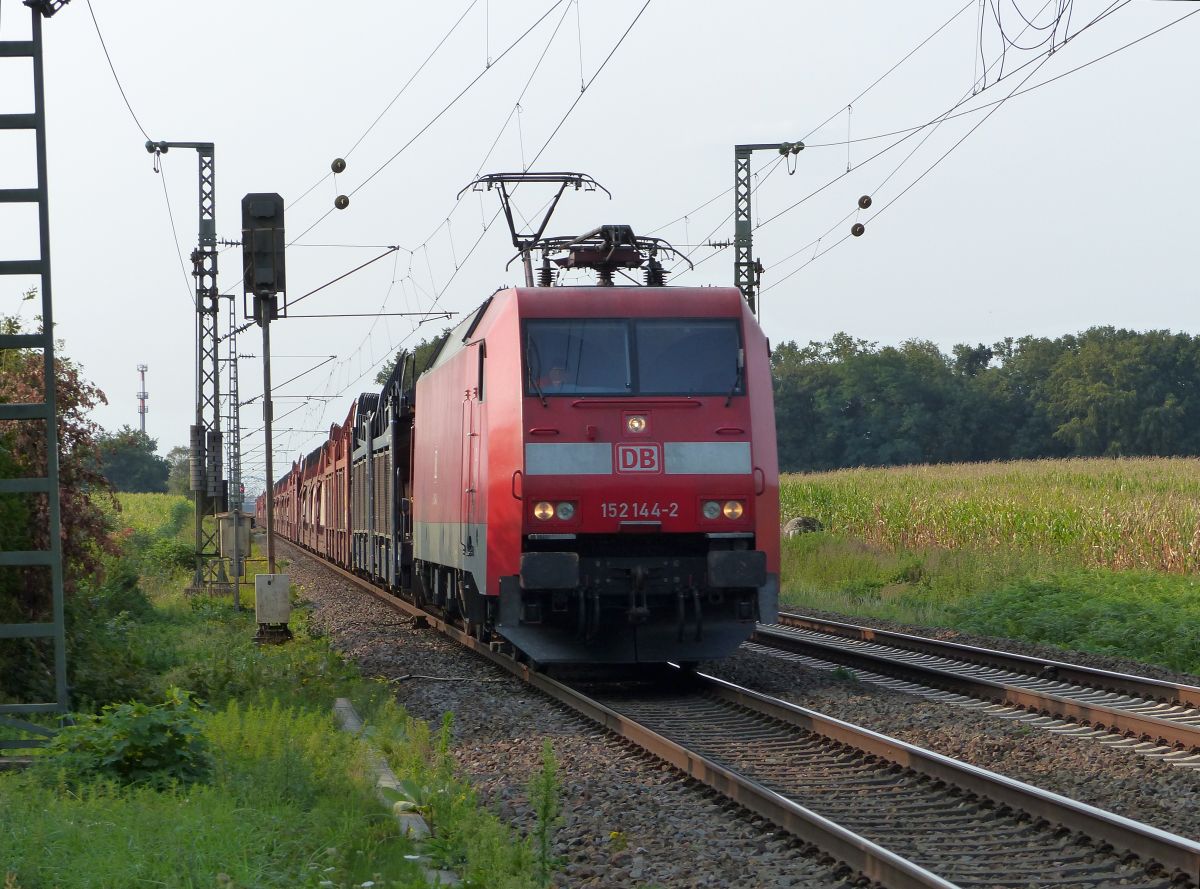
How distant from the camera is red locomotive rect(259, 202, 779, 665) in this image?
11.5 meters

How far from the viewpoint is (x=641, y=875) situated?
616 centimetres

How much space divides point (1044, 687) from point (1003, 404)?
251 feet

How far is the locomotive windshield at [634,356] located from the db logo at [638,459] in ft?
1.72

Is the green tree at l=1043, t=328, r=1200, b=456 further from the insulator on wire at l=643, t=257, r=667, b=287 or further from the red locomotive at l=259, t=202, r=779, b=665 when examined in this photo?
the red locomotive at l=259, t=202, r=779, b=665

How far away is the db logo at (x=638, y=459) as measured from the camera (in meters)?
11.6

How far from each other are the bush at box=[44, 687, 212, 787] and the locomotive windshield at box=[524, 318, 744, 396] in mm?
5017

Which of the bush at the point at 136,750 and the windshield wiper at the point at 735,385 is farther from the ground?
the windshield wiper at the point at 735,385

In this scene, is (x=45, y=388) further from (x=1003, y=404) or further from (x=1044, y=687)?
(x=1003, y=404)

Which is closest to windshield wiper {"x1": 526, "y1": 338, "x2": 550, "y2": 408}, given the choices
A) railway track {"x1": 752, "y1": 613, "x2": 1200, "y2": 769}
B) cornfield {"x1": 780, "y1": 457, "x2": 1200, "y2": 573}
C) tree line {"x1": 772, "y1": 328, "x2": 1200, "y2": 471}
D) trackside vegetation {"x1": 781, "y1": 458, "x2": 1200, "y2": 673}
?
railway track {"x1": 752, "y1": 613, "x2": 1200, "y2": 769}

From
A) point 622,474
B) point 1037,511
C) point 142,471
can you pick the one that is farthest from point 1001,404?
point 622,474

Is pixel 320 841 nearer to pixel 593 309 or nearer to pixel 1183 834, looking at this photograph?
pixel 1183 834

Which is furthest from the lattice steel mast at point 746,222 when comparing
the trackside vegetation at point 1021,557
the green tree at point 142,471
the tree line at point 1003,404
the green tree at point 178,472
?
the green tree at point 142,471

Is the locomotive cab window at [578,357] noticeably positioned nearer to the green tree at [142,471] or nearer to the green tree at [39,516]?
the green tree at [39,516]

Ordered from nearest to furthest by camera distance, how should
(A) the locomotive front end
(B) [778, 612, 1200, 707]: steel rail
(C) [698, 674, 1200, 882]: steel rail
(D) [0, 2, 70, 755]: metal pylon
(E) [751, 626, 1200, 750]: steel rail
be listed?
(C) [698, 674, 1200, 882]: steel rail → (D) [0, 2, 70, 755]: metal pylon → (E) [751, 626, 1200, 750]: steel rail → (B) [778, 612, 1200, 707]: steel rail → (A) the locomotive front end
